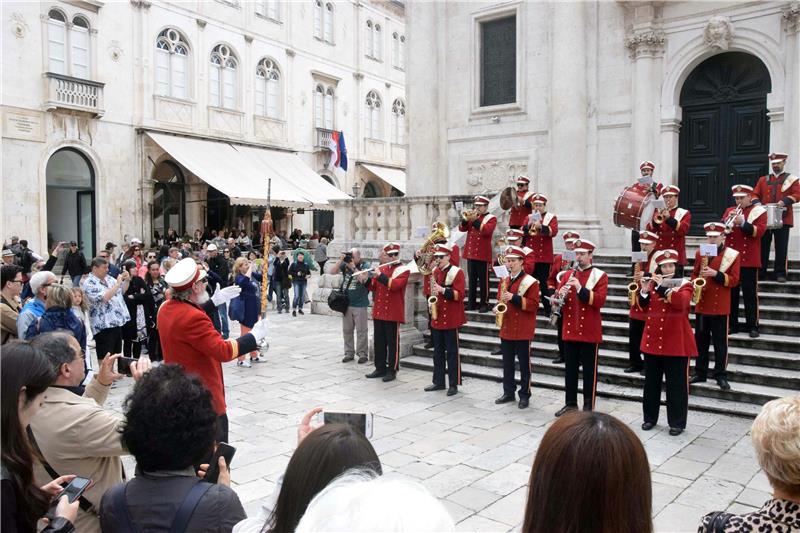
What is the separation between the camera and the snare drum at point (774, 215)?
9.84 m

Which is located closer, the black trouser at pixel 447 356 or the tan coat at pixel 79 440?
the tan coat at pixel 79 440

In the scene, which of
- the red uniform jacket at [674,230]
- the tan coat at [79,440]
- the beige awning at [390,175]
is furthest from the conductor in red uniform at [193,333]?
the beige awning at [390,175]

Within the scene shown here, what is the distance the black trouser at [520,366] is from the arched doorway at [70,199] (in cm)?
1999

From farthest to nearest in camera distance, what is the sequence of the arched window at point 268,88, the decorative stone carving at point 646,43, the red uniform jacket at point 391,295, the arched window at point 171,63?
the arched window at point 268,88, the arched window at point 171,63, the decorative stone carving at point 646,43, the red uniform jacket at point 391,295

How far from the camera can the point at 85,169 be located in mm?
24203

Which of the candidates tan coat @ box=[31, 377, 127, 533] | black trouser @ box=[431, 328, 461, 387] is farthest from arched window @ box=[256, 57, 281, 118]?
tan coat @ box=[31, 377, 127, 533]

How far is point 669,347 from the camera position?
24.2 ft

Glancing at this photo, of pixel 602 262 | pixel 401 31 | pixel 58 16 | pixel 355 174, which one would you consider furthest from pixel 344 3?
pixel 602 262

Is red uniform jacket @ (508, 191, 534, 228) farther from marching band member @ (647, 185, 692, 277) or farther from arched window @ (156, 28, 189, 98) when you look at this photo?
arched window @ (156, 28, 189, 98)

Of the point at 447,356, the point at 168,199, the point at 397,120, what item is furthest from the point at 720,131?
the point at 397,120

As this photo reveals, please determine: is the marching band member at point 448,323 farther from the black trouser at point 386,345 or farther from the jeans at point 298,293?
the jeans at point 298,293

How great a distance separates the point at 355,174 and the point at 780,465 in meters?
34.0

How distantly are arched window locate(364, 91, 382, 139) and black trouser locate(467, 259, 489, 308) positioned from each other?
25.6m

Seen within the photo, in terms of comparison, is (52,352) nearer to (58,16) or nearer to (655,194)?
(655,194)
